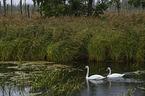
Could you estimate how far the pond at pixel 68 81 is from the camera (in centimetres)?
885

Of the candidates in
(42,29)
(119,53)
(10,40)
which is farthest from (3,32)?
(119,53)

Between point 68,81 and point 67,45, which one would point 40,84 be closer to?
point 68,81

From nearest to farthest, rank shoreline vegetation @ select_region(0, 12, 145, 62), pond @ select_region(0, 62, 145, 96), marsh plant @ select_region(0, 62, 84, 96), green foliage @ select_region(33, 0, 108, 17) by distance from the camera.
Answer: marsh plant @ select_region(0, 62, 84, 96)
pond @ select_region(0, 62, 145, 96)
shoreline vegetation @ select_region(0, 12, 145, 62)
green foliage @ select_region(33, 0, 108, 17)

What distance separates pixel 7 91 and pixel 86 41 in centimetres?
812

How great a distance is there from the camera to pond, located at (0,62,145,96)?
8852mm

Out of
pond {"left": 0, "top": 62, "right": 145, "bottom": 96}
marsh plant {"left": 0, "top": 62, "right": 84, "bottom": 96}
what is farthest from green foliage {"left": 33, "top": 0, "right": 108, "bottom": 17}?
marsh plant {"left": 0, "top": 62, "right": 84, "bottom": 96}

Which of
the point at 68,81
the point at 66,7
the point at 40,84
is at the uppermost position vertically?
the point at 66,7

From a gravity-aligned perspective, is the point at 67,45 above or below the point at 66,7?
below

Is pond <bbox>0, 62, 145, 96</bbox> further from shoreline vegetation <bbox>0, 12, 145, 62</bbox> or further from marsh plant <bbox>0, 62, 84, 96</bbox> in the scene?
shoreline vegetation <bbox>0, 12, 145, 62</bbox>

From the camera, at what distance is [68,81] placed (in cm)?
873

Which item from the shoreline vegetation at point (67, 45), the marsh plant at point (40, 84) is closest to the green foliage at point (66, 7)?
the shoreline vegetation at point (67, 45)

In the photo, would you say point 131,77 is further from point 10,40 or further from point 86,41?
point 10,40

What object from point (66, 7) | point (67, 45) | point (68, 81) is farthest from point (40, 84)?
point (66, 7)

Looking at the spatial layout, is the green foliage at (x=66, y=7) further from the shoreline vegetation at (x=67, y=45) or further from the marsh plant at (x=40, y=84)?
the marsh plant at (x=40, y=84)
